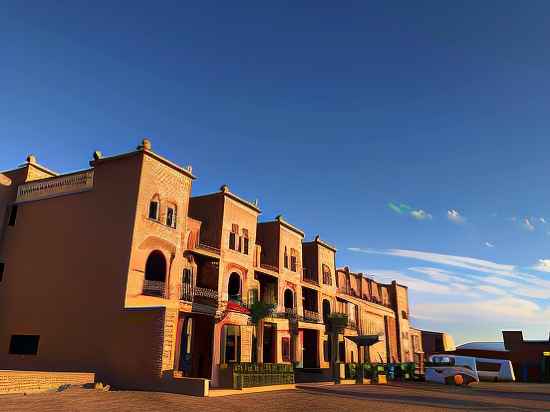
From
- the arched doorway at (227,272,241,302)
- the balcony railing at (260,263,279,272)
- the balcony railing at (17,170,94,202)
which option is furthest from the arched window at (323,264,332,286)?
the balcony railing at (17,170,94,202)

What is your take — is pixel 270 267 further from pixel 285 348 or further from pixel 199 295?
pixel 199 295

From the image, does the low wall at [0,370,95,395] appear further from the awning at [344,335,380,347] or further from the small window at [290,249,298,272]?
the small window at [290,249,298,272]

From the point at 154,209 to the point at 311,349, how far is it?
2168cm

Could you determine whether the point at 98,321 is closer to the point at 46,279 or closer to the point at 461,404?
the point at 46,279

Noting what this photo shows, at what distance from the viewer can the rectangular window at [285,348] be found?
35.3m

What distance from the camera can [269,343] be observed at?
34625 mm

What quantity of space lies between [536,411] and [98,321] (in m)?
19.8

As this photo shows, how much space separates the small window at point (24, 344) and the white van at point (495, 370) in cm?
4315

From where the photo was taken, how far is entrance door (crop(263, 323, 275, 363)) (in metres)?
34.3

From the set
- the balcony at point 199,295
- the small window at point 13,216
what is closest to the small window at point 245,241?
the balcony at point 199,295

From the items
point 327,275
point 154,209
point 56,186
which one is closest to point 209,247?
point 154,209

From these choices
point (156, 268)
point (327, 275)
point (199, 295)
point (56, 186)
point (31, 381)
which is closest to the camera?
point (31, 381)

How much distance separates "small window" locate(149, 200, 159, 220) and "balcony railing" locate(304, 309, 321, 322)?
58.5 feet

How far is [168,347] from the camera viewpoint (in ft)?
68.1
